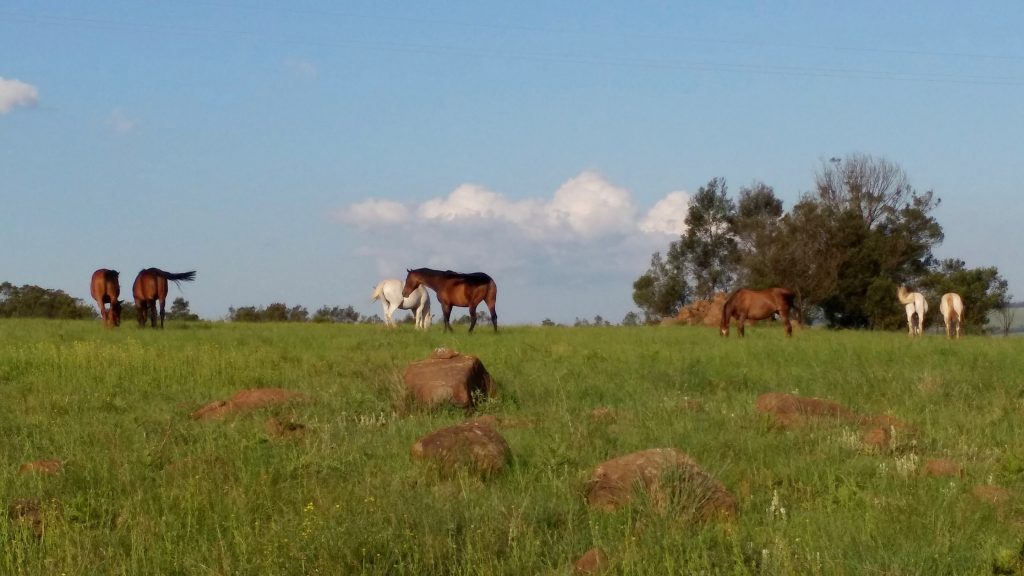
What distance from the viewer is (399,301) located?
114 ft

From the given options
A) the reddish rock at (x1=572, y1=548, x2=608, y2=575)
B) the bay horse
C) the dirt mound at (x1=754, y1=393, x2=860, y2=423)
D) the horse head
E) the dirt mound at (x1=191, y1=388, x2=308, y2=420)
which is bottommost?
the reddish rock at (x1=572, y1=548, x2=608, y2=575)

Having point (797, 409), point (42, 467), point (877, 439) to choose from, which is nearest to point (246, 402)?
point (42, 467)

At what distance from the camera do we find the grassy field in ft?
20.5

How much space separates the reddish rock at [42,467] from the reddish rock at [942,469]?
21.6 feet

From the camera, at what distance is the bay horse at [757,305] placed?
91.2 feet

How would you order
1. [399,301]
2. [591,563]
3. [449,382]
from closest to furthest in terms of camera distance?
[591,563]
[449,382]
[399,301]

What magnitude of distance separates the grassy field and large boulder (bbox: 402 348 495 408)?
181 mm

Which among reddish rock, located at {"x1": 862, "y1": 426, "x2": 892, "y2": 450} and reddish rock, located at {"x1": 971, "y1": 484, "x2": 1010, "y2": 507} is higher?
reddish rock, located at {"x1": 862, "y1": 426, "x2": 892, "y2": 450}

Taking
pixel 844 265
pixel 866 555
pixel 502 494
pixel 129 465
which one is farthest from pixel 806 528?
pixel 844 265

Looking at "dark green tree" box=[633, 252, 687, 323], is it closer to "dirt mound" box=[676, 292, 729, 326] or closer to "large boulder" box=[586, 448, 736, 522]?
"dirt mound" box=[676, 292, 729, 326]

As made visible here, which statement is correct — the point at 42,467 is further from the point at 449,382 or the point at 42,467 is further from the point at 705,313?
the point at 705,313

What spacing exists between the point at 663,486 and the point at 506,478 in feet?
5.04

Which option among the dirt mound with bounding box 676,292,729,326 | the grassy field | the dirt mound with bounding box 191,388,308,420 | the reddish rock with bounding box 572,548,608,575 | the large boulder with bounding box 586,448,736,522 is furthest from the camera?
the dirt mound with bounding box 676,292,729,326

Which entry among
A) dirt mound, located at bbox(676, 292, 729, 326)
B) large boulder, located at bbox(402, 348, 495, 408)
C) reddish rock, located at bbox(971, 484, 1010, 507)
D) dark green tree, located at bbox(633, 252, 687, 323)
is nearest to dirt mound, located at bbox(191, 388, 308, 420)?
large boulder, located at bbox(402, 348, 495, 408)
